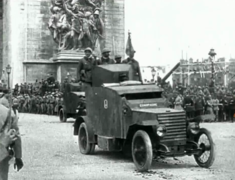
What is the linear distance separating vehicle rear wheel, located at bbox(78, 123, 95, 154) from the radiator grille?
8.93 ft

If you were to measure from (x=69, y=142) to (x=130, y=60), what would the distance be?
10.5 feet

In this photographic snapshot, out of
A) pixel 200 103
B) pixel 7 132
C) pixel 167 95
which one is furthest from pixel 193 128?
pixel 167 95

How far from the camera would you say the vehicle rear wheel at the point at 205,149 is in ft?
31.1

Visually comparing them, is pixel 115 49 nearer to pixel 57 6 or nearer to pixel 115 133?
pixel 57 6

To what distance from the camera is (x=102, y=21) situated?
34781 mm

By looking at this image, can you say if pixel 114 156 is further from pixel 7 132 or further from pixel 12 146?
pixel 7 132

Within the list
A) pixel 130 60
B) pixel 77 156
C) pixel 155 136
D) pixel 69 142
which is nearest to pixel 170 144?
pixel 155 136

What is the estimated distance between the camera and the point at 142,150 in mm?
9320

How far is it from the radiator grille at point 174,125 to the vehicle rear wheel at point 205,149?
427 millimetres

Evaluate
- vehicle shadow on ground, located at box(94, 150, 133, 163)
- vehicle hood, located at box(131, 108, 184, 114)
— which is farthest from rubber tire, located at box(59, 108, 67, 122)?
vehicle hood, located at box(131, 108, 184, 114)

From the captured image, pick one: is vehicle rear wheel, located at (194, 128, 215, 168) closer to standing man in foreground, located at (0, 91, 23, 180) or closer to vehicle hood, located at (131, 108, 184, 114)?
vehicle hood, located at (131, 108, 184, 114)

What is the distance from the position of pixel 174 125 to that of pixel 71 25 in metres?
23.4

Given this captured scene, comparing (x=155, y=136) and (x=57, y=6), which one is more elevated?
(x=57, y=6)

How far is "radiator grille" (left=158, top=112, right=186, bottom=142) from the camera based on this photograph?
9328 millimetres
